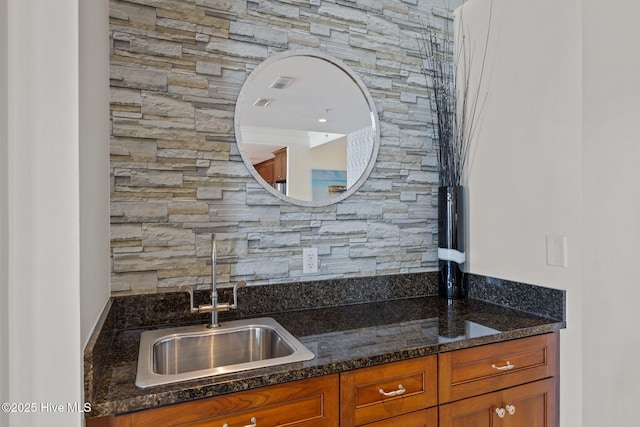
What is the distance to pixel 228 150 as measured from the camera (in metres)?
1.70

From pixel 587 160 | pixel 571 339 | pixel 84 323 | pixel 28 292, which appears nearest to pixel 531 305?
pixel 571 339

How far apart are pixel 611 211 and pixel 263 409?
1432 millimetres

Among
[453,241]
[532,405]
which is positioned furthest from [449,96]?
[532,405]

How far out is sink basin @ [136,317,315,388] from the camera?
54.4 inches


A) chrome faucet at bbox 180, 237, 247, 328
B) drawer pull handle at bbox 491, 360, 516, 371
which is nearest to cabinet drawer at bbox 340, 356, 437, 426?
drawer pull handle at bbox 491, 360, 516, 371

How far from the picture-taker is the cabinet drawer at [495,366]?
138 centimetres

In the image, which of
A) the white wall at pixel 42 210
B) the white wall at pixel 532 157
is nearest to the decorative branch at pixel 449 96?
the white wall at pixel 532 157

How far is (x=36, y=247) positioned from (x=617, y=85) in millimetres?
1894

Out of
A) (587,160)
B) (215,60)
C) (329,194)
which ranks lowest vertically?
(329,194)

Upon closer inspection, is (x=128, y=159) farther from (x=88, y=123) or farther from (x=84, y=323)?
(x=84, y=323)

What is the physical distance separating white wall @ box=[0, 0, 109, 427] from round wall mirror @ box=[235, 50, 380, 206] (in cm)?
90

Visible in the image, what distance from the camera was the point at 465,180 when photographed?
211 centimetres

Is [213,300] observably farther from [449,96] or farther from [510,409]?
[449,96]

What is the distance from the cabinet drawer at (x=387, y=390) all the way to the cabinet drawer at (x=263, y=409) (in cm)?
5
